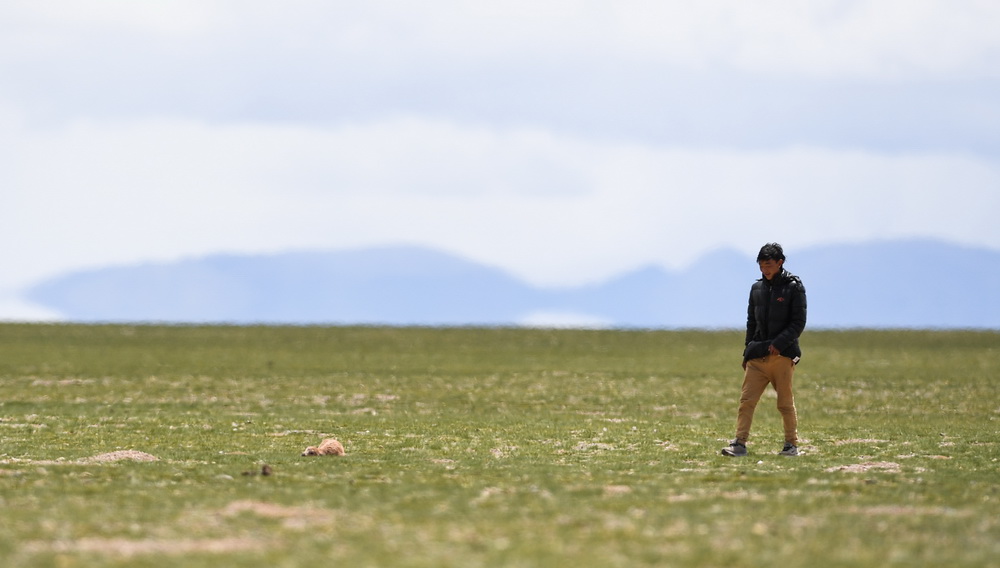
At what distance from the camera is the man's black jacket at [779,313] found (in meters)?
22.2

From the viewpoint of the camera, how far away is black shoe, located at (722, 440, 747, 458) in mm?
22250

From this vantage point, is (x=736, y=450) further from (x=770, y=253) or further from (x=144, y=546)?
(x=144, y=546)

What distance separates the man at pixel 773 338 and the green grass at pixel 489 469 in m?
0.83

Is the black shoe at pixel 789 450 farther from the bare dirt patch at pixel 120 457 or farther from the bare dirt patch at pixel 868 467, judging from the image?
the bare dirt patch at pixel 120 457

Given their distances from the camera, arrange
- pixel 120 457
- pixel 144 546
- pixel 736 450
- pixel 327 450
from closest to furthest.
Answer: pixel 144 546 → pixel 120 457 → pixel 327 450 → pixel 736 450

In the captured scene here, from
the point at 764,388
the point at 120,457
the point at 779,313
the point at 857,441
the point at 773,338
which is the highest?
the point at 779,313

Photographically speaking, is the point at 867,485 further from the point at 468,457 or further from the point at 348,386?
the point at 348,386

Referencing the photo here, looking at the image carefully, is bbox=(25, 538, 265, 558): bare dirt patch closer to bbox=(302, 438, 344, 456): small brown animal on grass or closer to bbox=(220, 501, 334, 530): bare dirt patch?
bbox=(220, 501, 334, 530): bare dirt patch

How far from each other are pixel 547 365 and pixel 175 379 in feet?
57.3

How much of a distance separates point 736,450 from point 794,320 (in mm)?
2611

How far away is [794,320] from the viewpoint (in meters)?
22.2

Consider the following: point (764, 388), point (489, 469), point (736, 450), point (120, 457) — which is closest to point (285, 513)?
point (489, 469)

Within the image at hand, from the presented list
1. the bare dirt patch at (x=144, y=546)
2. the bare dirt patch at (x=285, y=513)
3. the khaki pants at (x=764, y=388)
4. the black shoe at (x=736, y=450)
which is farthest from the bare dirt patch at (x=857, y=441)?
the bare dirt patch at (x=144, y=546)

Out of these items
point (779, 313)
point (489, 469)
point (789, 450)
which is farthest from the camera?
point (789, 450)
